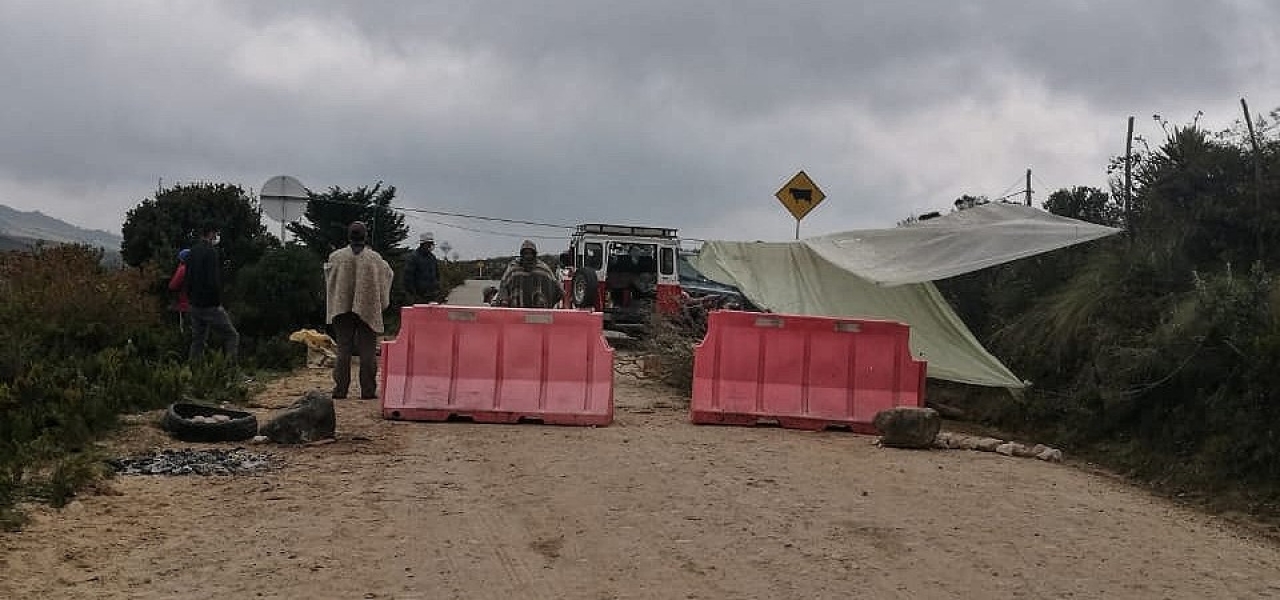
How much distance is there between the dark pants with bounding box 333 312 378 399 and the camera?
11.9m

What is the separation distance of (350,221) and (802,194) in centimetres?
1353

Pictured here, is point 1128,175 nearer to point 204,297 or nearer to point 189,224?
point 204,297

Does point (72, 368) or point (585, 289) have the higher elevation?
point (585, 289)

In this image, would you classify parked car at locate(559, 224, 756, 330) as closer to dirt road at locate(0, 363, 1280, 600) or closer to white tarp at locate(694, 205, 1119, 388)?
white tarp at locate(694, 205, 1119, 388)

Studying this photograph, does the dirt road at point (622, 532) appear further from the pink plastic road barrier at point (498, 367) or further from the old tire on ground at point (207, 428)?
the pink plastic road barrier at point (498, 367)

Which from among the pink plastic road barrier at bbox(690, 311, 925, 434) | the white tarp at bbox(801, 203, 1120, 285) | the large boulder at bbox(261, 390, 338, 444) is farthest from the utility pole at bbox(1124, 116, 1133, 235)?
the large boulder at bbox(261, 390, 338, 444)

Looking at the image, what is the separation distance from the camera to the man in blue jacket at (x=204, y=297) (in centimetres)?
1298

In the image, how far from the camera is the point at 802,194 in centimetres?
1803

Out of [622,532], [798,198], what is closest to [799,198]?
[798,198]

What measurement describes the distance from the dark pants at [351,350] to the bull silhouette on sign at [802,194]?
8101 mm

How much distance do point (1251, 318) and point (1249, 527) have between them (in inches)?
82.9

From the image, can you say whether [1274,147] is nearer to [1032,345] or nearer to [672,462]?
[1032,345]

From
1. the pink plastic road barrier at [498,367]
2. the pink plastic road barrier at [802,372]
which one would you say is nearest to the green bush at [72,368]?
the pink plastic road barrier at [498,367]

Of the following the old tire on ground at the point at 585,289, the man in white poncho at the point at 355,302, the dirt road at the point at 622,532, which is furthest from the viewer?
the old tire on ground at the point at 585,289
